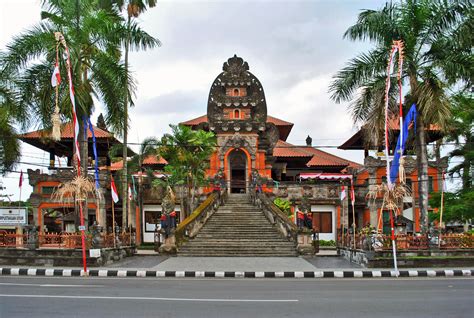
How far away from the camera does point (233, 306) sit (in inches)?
369

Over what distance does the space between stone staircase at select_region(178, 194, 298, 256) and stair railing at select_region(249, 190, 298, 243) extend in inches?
9.4

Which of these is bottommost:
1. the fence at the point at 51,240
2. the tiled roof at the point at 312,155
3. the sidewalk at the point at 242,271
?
the sidewalk at the point at 242,271

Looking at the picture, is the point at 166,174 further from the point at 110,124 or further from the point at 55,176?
the point at 110,124

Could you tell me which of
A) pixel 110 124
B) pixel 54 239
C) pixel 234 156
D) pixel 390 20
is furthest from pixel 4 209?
pixel 234 156

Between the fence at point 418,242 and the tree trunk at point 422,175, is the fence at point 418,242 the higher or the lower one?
the lower one

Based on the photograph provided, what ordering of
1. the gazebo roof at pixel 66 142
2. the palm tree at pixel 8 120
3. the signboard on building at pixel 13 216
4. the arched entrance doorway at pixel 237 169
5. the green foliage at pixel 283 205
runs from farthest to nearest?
the arched entrance doorway at pixel 237 169 < the gazebo roof at pixel 66 142 < the green foliage at pixel 283 205 < the palm tree at pixel 8 120 < the signboard on building at pixel 13 216

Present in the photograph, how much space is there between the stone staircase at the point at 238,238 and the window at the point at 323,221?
7778 mm

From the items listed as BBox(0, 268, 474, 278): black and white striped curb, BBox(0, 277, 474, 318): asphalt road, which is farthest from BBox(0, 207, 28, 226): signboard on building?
BBox(0, 277, 474, 318): asphalt road

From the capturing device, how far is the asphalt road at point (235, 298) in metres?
8.70

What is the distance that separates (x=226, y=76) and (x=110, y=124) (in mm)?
18428

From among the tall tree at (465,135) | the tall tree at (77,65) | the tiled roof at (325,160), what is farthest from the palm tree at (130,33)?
the tiled roof at (325,160)

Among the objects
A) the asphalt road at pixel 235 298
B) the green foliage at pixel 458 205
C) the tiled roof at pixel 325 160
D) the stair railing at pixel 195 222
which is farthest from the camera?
the tiled roof at pixel 325 160

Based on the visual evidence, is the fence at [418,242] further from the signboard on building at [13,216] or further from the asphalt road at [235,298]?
the signboard on building at [13,216]

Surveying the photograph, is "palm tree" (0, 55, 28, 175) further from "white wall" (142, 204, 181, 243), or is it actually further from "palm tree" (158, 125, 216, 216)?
"white wall" (142, 204, 181, 243)
